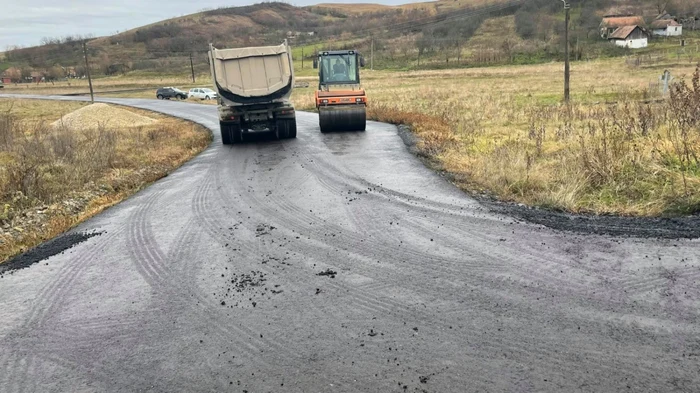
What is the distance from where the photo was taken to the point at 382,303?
17.4ft

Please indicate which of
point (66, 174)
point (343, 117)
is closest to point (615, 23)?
point (343, 117)

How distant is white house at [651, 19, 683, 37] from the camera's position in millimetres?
91775

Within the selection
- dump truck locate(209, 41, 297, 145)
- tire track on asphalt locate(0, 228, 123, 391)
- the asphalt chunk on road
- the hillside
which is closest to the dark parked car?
the hillside

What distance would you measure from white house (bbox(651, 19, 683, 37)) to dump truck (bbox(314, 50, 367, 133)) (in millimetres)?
95724

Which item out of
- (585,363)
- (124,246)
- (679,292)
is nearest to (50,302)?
(124,246)

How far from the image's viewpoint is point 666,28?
9325 centimetres

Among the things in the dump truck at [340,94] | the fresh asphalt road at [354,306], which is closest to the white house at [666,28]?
the dump truck at [340,94]

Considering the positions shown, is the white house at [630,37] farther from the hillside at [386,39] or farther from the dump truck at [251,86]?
the dump truck at [251,86]

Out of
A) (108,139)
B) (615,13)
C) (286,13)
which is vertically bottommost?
(108,139)

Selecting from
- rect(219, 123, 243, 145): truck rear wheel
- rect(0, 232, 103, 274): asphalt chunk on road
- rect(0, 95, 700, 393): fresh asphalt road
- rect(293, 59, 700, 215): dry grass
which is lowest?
rect(0, 95, 700, 393): fresh asphalt road

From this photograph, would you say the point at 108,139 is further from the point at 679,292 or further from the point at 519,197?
the point at 679,292

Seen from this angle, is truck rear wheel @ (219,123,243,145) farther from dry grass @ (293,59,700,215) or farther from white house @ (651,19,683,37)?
white house @ (651,19,683,37)

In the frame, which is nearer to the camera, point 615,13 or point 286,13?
point 615,13

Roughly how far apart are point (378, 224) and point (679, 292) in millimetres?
4044
